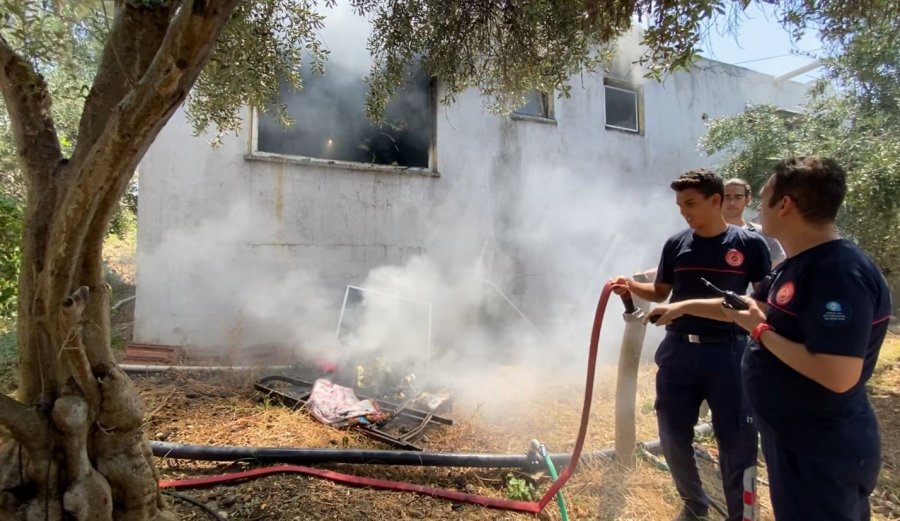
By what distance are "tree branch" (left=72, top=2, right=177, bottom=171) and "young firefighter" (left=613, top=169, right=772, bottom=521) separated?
9.13 feet

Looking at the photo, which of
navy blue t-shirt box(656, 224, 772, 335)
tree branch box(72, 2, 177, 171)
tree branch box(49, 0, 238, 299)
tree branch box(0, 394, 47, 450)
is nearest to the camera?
tree branch box(49, 0, 238, 299)

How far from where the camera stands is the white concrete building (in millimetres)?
6051

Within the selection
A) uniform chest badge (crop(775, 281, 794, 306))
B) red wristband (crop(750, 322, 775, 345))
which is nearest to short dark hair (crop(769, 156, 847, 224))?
uniform chest badge (crop(775, 281, 794, 306))

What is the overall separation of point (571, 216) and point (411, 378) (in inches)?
182

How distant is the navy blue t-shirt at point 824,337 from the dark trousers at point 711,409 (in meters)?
0.64

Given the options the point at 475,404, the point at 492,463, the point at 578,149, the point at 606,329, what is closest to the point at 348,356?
the point at 475,404

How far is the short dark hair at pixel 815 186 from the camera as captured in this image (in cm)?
175

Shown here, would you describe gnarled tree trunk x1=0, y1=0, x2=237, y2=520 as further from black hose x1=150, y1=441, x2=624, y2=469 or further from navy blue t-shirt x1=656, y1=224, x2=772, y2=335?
navy blue t-shirt x1=656, y1=224, x2=772, y2=335

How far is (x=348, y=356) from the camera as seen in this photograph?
600 centimetres

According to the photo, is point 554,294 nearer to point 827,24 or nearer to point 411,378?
point 411,378

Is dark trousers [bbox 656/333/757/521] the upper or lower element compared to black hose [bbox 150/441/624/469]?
upper

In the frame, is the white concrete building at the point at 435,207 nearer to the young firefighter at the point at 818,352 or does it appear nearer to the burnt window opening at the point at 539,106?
the burnt window opening at the point at 539,106

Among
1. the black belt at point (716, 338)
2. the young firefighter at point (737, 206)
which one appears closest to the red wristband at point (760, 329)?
the black belt at point (716, 338)

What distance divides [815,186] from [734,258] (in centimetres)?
98
